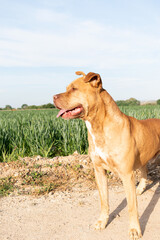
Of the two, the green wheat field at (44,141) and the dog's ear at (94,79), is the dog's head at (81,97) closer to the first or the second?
the dog's ear at (94,79)

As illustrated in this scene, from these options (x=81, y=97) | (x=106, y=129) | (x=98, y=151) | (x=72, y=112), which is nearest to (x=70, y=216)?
(x=98, y=151)

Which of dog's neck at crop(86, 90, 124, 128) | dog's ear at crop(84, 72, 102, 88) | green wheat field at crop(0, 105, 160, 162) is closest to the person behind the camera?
dog's ear at crop(84, 72, 102, 88)

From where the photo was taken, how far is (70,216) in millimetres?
3879

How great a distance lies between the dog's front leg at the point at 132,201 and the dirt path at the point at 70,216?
16cm

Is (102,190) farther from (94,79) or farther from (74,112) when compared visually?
(94,79)

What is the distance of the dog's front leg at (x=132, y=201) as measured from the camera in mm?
3094

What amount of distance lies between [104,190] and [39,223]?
1.13 m

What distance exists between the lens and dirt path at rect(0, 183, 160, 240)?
3.41 meters

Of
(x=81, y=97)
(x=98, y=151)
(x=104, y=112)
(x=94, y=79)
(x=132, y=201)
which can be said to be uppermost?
(x=94, y=79)

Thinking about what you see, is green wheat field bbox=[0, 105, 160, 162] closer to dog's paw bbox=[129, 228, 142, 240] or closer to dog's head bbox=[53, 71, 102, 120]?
dog's paw bbox=[129, 228, 142, 240]

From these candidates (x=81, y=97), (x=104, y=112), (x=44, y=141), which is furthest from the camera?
(x=44, y=141)

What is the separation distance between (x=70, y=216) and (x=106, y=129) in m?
1.66

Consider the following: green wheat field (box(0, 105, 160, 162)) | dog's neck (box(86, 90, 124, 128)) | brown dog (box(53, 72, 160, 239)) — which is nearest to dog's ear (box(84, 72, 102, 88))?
brown dog (box(53, 72, 160, 239))

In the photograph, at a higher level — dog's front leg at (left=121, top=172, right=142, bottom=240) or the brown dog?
the brown dog
